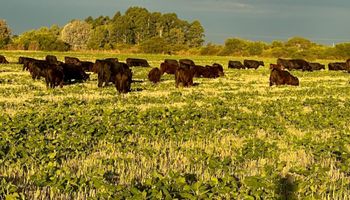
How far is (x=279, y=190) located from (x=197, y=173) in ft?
4.89

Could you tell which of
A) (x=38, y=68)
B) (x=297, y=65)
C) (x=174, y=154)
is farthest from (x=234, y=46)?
(x=174, y=154)

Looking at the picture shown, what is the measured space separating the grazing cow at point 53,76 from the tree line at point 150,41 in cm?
6124

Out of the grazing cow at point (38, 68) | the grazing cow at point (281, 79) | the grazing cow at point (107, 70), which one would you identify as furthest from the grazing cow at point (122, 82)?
the grazing cow at point (281, 79)

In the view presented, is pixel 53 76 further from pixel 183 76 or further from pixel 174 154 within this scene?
pixel 174 154

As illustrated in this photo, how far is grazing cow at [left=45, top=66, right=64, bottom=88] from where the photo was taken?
2225 centimetres

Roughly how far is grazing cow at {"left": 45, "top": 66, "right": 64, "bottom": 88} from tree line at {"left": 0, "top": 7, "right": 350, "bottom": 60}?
201 feet

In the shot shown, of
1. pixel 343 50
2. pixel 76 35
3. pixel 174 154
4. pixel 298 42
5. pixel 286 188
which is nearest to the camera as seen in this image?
pixel 286 188

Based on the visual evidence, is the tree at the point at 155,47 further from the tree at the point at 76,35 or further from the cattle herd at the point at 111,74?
the cattle herd at the point at 111,74

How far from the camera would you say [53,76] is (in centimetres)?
2245

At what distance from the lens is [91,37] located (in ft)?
375

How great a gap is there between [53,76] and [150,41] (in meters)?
67.6

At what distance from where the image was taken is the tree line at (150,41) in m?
84.0

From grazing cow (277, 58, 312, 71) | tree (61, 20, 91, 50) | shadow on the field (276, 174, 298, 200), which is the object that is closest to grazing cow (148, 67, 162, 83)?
shadow on the field (276, 174, 298, 200)

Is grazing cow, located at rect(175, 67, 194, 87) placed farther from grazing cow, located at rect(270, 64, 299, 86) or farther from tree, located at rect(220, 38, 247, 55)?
tree, located at rect(220, 38, 247, 55)
